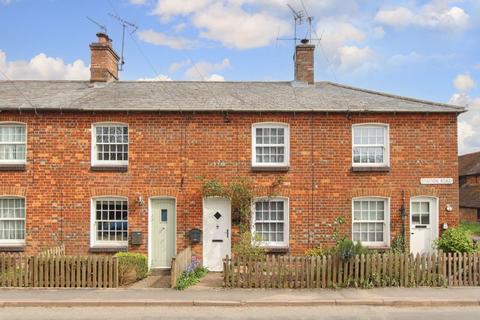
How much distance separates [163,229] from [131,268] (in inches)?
102

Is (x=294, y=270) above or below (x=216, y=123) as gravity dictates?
below

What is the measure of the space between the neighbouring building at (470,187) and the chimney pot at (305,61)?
27130 mm

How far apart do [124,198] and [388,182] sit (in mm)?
9367

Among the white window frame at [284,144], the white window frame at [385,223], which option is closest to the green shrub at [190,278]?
the white window frame at [284,144]

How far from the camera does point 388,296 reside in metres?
11.2

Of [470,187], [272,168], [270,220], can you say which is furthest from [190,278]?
[470,187]

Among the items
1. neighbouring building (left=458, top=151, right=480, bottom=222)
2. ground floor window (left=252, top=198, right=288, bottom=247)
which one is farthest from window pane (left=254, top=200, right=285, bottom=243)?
neighbouring building (left=458, top=151, right=480, bottom=222)

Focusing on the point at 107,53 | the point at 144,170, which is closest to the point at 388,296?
the point at 144,170

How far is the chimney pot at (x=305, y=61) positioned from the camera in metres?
18.3

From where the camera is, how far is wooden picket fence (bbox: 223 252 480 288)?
1216 cm

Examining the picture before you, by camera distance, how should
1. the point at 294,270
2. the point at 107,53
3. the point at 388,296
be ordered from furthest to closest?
1. the point at 107,53
2. the point at 294,270
3. the point at 388,296

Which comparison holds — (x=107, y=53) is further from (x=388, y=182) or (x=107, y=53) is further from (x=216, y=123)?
(x=388, y=182)

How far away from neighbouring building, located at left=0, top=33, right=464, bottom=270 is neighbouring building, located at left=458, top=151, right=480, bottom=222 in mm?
26522

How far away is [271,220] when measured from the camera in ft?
51.2
